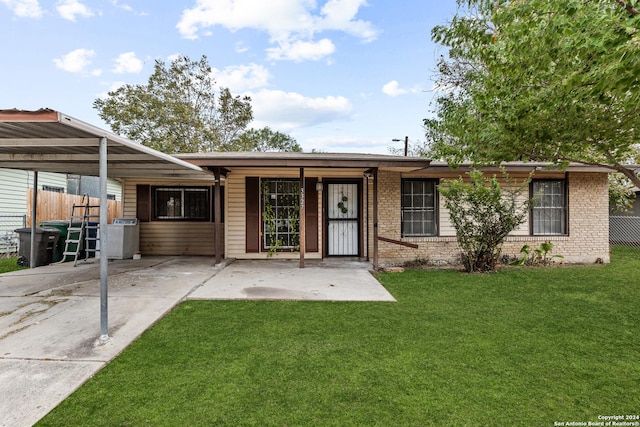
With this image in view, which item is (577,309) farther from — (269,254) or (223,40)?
(223,40)

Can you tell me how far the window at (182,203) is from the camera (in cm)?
937

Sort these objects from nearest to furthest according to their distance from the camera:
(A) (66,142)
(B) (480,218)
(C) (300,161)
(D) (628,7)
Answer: (D) (628,7), (A) (66,142), (C) (300,161), (B) (480,218)

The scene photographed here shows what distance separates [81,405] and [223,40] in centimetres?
1586

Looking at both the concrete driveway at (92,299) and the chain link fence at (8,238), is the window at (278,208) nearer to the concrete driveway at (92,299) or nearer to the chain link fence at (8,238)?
the concrete driveway at (92,299)

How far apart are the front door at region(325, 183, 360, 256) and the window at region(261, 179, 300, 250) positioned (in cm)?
84

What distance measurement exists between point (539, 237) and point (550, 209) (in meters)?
0.84

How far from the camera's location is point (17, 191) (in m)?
11.7

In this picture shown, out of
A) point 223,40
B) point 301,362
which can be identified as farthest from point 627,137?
point 223,40

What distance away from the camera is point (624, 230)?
1305 cm

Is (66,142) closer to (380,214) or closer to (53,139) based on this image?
(53,139)

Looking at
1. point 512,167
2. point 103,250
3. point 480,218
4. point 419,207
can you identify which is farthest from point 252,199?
point 512,167

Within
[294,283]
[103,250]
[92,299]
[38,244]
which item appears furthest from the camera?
[38,244]

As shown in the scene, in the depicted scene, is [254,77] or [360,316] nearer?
[360,316]

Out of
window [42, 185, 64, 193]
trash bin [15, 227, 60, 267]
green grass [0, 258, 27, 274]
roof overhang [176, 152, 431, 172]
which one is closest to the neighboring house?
roof overhang [176, 152, 431, 172]
